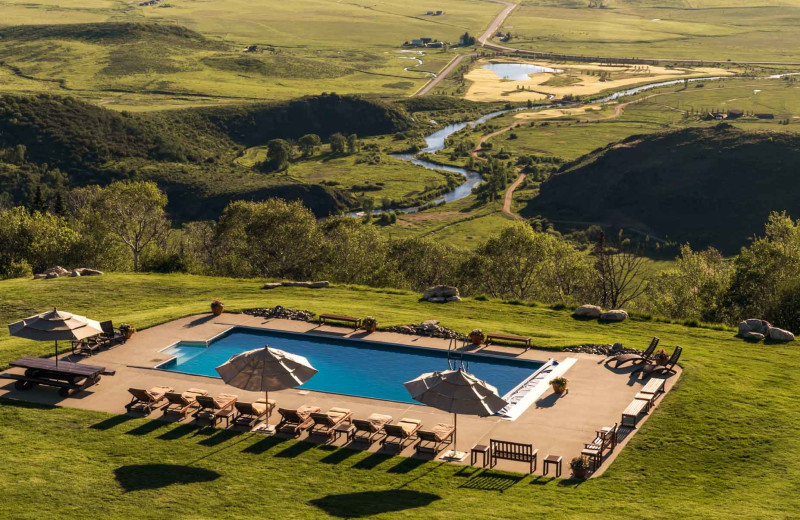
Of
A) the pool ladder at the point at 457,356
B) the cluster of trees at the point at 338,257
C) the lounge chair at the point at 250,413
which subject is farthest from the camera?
the cluster of trees at the point at 338,257

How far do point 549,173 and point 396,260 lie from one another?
385 feet

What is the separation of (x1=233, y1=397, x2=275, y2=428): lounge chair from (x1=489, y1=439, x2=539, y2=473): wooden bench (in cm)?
1020

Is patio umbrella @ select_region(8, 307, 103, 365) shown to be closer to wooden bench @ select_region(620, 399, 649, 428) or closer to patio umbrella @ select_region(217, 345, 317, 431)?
patio umbrella @ select_region(217, 345, 317, 431)

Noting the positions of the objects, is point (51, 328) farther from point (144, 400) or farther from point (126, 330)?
point (126, 330)

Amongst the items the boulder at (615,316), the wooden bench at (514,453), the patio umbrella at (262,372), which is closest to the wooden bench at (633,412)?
the wooden bench at (514,453)

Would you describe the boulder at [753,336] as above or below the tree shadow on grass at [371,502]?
above

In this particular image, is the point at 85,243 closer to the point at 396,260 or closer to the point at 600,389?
the point at 396,260

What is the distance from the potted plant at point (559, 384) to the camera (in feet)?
134

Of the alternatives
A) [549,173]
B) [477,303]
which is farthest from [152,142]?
[477,303]

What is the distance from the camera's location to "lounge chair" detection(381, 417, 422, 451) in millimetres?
34812

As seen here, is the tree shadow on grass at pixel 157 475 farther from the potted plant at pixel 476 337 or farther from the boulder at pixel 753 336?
the boulder at pixel 753 336

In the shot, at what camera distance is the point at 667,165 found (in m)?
168

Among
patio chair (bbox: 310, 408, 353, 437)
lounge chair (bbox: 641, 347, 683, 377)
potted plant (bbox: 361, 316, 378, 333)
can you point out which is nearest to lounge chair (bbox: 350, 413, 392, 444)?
patio chair (bbox: 310, 408, 353, 437)

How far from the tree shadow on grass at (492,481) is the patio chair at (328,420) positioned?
682 centimetres
